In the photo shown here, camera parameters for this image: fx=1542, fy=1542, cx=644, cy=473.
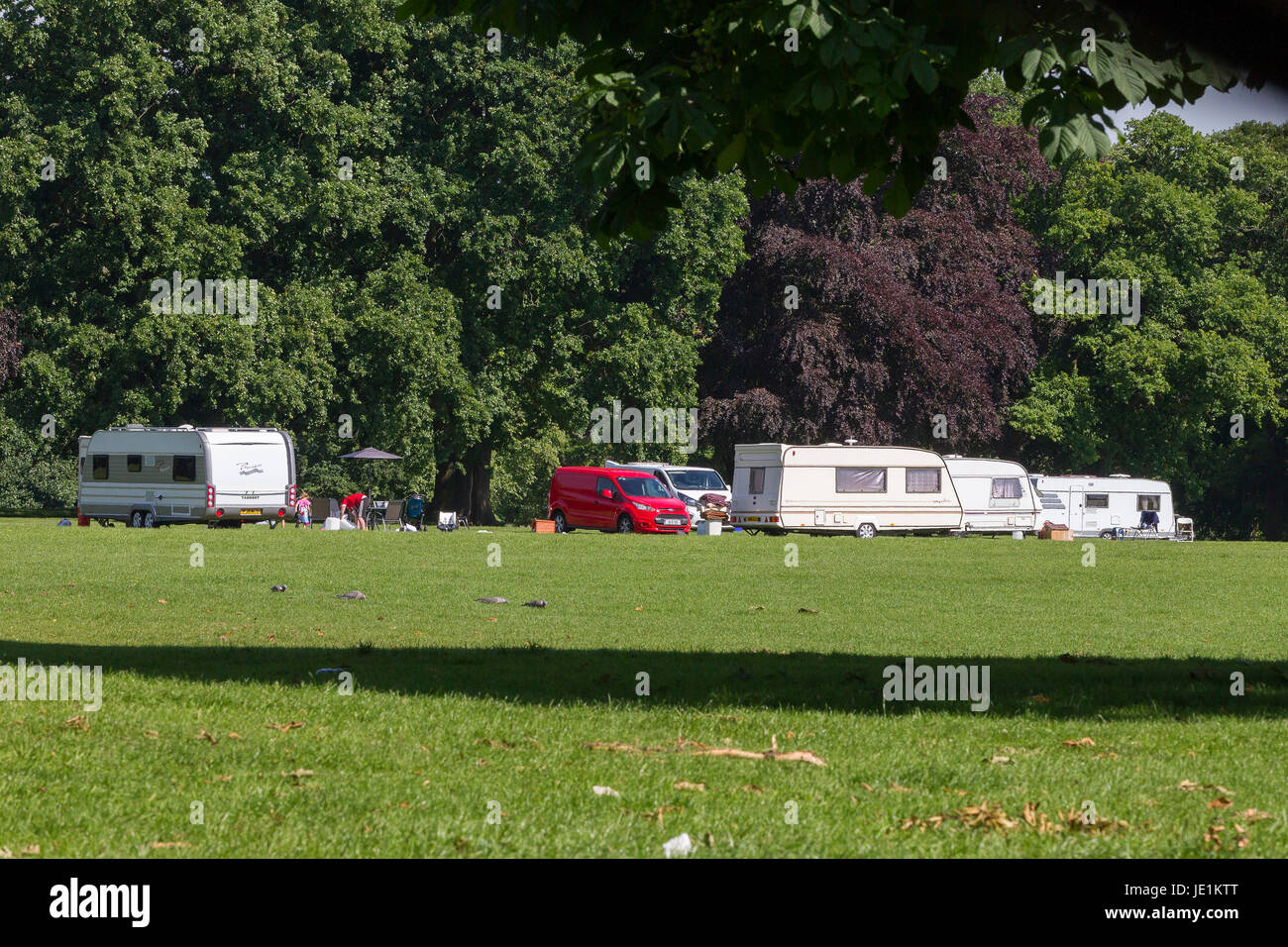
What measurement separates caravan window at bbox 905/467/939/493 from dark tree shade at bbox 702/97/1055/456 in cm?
390

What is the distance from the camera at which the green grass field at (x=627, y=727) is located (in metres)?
6.11

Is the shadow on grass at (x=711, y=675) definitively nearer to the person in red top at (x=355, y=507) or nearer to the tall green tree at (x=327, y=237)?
the tall green tree at (x=327, y=237)

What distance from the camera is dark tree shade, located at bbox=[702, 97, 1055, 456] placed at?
48.8 meters

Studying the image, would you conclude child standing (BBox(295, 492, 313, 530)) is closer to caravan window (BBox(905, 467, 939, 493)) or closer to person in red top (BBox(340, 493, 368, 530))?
person in red top (BBox(340, 493, 368, 530))

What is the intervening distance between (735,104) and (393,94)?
138ft

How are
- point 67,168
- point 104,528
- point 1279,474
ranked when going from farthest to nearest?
point 1279,474, point 67,168, point 104,528

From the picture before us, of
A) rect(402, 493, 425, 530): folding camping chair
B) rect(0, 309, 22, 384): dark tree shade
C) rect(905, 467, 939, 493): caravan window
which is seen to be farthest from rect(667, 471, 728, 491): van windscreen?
rect(0, 309, 22, 384): dark tree shade

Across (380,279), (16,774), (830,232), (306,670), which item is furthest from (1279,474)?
(16,774)

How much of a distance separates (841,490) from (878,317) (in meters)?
6.68

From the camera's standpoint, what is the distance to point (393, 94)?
4894cm

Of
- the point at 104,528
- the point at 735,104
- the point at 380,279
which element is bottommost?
the point at 104,528

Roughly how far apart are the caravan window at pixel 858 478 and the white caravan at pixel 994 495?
4708 millimetres

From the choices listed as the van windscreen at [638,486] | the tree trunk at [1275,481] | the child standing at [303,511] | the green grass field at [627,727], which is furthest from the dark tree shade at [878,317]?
the green grass field at [627,727]

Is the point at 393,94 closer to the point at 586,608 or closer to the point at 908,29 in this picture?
the point at 586,608
